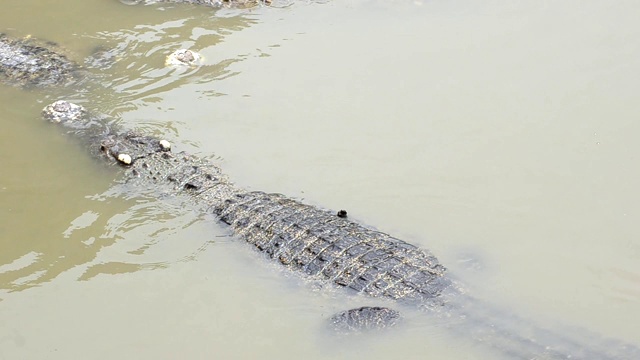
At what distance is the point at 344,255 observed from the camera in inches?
232

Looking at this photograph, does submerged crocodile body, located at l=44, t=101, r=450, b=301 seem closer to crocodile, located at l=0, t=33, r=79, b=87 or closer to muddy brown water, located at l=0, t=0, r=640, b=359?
muddy brown water, located at l=0, t=0, r=640, b=359

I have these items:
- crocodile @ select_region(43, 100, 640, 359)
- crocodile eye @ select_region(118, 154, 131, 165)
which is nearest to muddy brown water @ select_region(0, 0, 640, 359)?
crocodile @ select_region(43, 100, 640, 359)

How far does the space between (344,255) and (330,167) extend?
154 cm

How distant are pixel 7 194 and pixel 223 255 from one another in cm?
240

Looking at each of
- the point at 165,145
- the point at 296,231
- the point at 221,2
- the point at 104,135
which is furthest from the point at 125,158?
the point at 221,2

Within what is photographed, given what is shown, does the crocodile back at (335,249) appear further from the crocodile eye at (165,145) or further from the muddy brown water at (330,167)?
the crocodile eye at (165,145)

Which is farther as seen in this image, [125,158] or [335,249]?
[125,158]

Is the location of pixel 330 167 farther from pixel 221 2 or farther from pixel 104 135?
pixel 221 2

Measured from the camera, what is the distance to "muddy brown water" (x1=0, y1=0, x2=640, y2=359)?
18.9ft

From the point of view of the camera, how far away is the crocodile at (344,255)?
5219 millimetres

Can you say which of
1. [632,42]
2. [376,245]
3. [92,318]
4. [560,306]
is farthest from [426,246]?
[632,42]

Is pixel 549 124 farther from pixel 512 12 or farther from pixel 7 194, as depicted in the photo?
pixel 7 194

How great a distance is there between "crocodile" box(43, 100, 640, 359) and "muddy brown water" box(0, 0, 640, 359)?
14 cm

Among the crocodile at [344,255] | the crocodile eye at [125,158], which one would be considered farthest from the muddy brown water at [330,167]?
the crocodile eye at [125,158]
